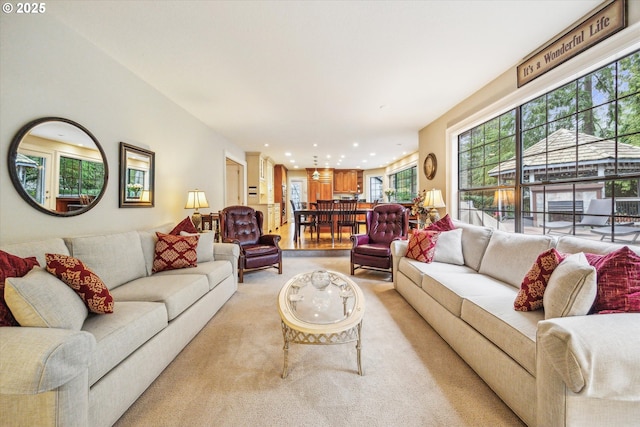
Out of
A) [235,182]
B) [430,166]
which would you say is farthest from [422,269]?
[235,182]

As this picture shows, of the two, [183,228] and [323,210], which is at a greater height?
[323,210]

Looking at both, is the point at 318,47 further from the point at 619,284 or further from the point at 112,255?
the point at 619,284

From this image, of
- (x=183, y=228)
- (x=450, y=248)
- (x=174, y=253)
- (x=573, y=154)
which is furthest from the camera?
(x=183, y=228)

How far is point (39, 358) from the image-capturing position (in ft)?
2.98

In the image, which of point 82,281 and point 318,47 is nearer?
point 82,281

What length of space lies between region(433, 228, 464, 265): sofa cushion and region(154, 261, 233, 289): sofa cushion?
245 centimetres

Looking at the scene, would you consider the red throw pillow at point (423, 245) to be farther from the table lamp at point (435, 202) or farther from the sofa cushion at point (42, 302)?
the sofa cushion at point (42, 302)

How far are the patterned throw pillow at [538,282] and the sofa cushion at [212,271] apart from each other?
255 centimetres

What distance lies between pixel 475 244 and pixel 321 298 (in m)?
1.87

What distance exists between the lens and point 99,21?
7.09ft

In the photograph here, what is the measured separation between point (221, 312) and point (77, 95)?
2.52 meters

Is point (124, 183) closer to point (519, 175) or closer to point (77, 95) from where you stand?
point (77, 95)

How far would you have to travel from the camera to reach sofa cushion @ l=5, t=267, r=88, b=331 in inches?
44.4

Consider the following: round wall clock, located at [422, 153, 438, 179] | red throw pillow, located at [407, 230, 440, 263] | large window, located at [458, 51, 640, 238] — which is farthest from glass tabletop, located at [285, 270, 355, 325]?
round wall clock, located at [422, 153, 438, 179]
